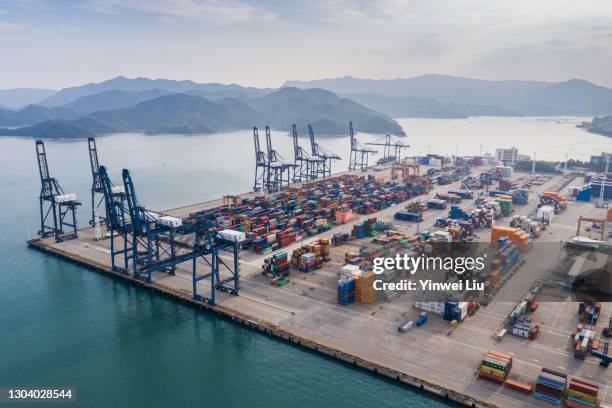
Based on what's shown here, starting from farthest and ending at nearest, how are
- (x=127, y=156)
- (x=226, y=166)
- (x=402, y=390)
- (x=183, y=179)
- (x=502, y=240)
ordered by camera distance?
1. (x=127, y=156)
2. (x=226, y=166)
3. (x=183, y=179)
4. (x=502, y=240)
5. (x=402, y=390)

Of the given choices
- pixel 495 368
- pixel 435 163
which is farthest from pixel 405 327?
pixel 435 163

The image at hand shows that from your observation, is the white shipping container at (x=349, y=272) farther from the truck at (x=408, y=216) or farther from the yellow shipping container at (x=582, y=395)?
the truck at (x=408, y=216)

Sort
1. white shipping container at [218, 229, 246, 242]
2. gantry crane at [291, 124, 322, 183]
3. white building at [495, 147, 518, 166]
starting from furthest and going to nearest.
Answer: white building at [495, 147, 518, 166], gantry crane at [291, 124, 322, 183], white shipping container at [218, 229, 246, 242]

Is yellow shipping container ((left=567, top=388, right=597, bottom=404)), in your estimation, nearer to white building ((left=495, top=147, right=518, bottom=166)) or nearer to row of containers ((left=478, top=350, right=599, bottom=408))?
row of containers ((left=478, top=350, right=599, bottom=408))

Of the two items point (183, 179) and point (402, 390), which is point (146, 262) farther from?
point (183, 179)

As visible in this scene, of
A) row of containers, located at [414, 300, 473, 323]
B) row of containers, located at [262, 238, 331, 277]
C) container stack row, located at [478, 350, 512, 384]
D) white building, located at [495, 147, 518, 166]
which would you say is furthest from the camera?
white building, located at [495, 147, 518, 166]

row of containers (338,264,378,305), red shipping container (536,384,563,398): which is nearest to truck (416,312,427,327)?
row of containers (338,264,378,305)

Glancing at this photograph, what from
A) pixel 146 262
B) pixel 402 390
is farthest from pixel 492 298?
pixel 146 262

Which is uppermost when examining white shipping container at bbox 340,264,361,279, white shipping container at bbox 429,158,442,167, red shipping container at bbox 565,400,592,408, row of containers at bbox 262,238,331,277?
white shipping container at bbox 429,158,442,167
